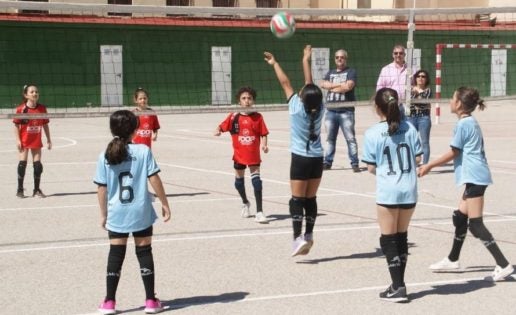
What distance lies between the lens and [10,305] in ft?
27.8

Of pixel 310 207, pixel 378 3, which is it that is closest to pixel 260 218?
pixel 310 207

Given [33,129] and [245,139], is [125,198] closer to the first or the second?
[245,139]

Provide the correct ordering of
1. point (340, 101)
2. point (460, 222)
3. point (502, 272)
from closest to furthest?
1. point (502, 272)
2. point (460, 222)
3. point (340, 101)

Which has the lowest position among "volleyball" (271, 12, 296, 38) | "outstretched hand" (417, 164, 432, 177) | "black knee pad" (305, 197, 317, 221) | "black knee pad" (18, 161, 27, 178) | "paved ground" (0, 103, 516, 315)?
"paved ground" (0, 103, 516, 315)

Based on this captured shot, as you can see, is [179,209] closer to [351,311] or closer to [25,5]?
[25,5]

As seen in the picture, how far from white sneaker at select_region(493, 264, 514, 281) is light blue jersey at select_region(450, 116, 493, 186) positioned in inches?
31.1

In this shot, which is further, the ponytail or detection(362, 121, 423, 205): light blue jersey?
detection(362, 121, 423, 205): light blue jersey

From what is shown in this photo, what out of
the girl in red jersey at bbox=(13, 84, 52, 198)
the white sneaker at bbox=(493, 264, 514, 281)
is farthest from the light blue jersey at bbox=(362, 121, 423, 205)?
the girl in red jersey at bbox=(13, 84, 52, 198)

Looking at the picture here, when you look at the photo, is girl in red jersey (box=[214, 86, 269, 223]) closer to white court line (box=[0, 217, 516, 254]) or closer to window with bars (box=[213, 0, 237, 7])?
white court line (box=[0, 217, 516, 254])

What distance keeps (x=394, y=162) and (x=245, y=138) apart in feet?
14.7

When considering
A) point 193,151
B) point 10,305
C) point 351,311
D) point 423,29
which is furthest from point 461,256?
point 423,29

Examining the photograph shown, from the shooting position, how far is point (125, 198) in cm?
811

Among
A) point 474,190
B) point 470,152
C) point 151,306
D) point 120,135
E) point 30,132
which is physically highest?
point 120,135

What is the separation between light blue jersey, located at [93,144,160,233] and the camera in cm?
812
